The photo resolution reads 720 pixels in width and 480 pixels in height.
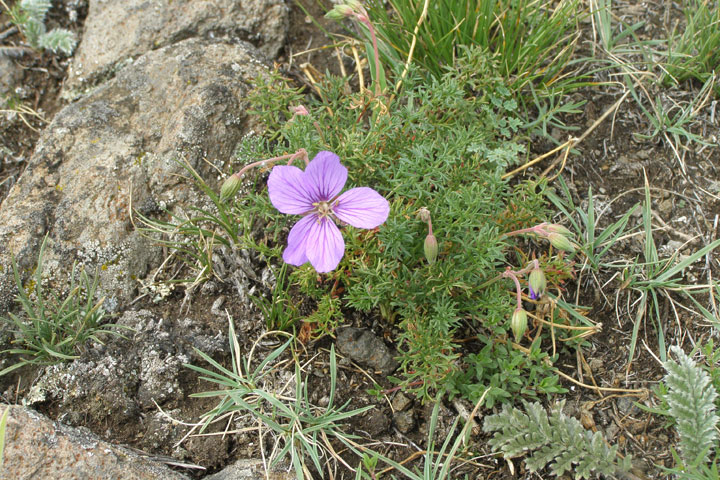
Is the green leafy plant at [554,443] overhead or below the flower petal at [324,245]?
below

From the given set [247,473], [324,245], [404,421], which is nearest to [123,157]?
[324,245]

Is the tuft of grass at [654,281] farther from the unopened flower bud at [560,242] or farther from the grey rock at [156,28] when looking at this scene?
the grey rock at [156,28]

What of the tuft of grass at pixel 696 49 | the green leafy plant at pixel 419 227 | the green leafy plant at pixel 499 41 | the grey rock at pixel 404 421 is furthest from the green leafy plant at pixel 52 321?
the tuft of grass at pixel 696 49

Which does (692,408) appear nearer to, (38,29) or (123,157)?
(123,157)

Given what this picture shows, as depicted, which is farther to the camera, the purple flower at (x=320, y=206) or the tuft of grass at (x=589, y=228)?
the tuft of grass at (x=589, y=228)

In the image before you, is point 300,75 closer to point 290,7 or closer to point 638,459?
point 290,7

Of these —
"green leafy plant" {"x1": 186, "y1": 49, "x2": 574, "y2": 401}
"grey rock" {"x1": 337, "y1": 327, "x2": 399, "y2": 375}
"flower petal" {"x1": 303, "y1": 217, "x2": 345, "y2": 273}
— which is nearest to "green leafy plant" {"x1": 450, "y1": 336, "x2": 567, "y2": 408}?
"green leafy plant" {"x1": 186, "y1": 49, "x2": 574, "y2": 401}

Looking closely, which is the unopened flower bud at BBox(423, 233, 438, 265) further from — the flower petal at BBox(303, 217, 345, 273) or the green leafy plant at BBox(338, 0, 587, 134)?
the green leafy plant at BBox(338, 0, 587, 134)
